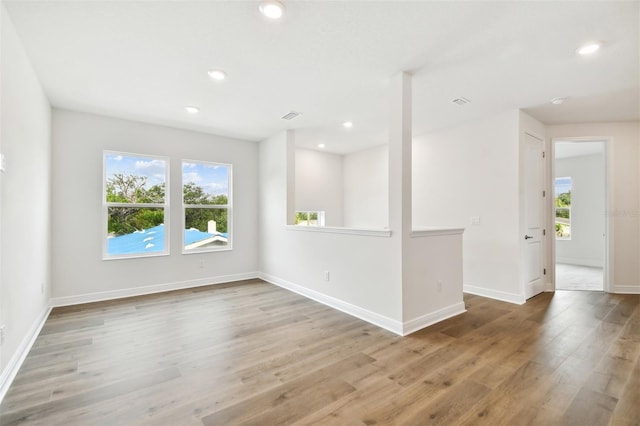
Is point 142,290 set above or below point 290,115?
below

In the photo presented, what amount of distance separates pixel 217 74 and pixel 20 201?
207cm

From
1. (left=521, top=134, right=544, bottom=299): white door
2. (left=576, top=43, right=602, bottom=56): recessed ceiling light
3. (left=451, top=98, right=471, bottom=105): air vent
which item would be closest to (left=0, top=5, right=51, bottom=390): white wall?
(left=451, top=98, right=471, bottom=105): air vent

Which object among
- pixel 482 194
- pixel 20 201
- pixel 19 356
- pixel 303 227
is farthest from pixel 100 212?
pixel 482 194

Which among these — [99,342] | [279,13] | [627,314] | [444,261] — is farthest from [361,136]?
[99,342]

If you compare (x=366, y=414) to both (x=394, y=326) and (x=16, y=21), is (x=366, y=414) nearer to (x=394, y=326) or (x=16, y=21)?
(x=394, y=326)

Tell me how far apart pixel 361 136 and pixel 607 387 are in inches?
175

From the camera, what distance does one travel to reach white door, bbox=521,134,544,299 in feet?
13.4

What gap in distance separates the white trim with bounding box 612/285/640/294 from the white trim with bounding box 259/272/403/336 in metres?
3.99

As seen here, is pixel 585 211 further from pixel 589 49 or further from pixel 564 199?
pixel 589 49

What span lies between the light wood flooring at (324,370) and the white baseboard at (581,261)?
4238 mm

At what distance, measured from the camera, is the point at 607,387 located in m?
2.03

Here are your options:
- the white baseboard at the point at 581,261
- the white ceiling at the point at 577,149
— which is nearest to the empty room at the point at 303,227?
the white ceiling at the point at 577,149

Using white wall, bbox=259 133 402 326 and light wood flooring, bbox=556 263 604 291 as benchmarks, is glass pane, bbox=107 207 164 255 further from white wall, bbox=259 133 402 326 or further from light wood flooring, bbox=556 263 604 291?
light wood flooring, bbox=556 263 604 291

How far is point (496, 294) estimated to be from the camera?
4098mm
